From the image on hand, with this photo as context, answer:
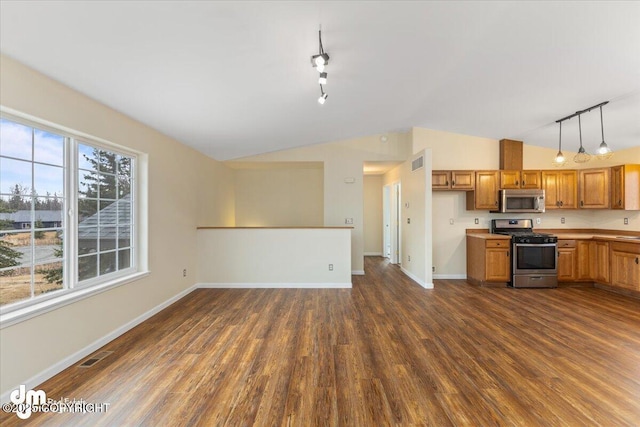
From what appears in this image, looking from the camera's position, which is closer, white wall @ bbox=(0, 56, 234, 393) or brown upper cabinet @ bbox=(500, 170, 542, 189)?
white wall @ bbox=(0, 56, 234, 393)

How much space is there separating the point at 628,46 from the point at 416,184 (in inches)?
120

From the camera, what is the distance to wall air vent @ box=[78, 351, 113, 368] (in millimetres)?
2379

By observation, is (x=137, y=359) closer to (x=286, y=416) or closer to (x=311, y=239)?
(x=286, y=416)

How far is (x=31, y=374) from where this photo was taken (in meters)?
2.05

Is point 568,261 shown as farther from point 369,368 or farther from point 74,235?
point 74,235

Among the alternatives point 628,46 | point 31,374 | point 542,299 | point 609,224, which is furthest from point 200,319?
point 609,224

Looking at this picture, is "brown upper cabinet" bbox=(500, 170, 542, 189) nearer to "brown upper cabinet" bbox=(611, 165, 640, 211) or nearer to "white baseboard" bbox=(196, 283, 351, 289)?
"brown upper cabinet" bbox=(611, 165, 640, 211)

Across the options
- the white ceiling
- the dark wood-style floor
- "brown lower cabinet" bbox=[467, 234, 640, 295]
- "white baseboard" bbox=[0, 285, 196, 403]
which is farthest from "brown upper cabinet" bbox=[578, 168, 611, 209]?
"white baseboard" bbox=[0, 285, 196, 403]

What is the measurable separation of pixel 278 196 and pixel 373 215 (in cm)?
299

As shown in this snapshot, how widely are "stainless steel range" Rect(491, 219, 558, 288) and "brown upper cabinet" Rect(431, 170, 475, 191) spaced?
1212 millimetres

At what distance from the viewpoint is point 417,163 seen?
Result: 16.9ft

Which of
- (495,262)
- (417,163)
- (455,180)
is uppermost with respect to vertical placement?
(417,163)

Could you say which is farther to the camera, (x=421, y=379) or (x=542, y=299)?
(x=542, y=299)

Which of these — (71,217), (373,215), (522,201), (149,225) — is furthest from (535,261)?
(71,217)
